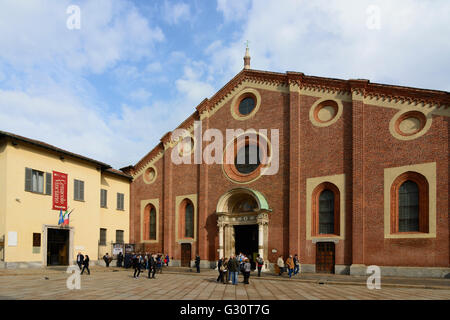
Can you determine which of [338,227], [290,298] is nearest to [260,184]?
[338,227]

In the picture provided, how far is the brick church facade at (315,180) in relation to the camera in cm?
2212

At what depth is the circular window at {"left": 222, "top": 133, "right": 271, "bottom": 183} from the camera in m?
28.6

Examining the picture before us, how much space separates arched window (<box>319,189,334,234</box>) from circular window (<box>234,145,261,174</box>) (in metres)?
5.66

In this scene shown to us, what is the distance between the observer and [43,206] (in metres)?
27.2

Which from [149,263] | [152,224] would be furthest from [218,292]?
[152,224]

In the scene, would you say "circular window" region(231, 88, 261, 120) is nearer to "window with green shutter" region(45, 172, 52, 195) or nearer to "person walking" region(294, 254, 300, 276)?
"person walking" region(294, 254, 300, 276)

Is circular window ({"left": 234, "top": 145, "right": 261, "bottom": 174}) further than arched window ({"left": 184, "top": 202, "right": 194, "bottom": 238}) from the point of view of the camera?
No

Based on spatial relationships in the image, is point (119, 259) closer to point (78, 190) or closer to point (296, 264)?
point (78, 190)

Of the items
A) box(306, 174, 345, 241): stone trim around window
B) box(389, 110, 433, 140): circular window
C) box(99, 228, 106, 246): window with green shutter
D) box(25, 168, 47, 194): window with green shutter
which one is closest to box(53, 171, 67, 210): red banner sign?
box(25, 168, 47, 194): window with green shutter

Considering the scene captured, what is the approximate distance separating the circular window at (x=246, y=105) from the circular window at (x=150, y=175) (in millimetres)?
10422

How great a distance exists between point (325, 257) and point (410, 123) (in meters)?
9.86

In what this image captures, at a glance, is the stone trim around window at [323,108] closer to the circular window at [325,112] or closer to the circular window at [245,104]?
the circular window at [325,112]
